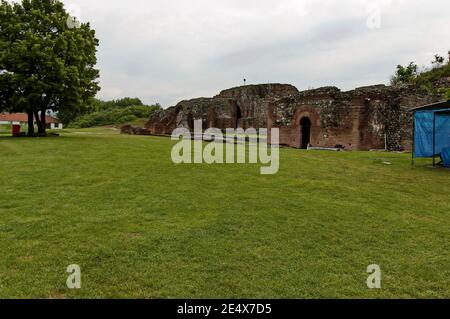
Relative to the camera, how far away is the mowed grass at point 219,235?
13.3 feet

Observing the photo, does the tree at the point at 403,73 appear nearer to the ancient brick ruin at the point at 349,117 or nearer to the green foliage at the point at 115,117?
the ancient brick ruin at the point at 349,117

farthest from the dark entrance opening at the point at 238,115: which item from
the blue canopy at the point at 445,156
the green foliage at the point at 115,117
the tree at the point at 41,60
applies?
the green foliage at the point at 115,117

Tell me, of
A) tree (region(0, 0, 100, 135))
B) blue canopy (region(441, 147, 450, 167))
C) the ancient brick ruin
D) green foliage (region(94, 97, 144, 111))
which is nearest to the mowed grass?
blue canopy (region(441, 147, 450, 167))

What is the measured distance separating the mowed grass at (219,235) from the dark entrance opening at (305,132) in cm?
1551

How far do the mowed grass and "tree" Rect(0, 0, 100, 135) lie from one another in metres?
14.6

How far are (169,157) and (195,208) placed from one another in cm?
747

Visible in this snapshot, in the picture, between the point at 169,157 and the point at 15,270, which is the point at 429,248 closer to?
the point at 15,270

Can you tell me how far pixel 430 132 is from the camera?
14828 millimetres

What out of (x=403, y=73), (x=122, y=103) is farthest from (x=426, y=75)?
(x=122, y=103)

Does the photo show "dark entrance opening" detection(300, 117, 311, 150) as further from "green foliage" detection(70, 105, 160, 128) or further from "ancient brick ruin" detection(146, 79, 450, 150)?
"green foliage" detection(70, 105, 160, 128)

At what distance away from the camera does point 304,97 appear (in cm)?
2559

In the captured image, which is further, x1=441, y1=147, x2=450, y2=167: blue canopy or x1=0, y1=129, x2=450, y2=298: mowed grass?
x1=441, y1=147, x2=450, y2=167: blue canopy

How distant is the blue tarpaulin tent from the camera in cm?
1473
